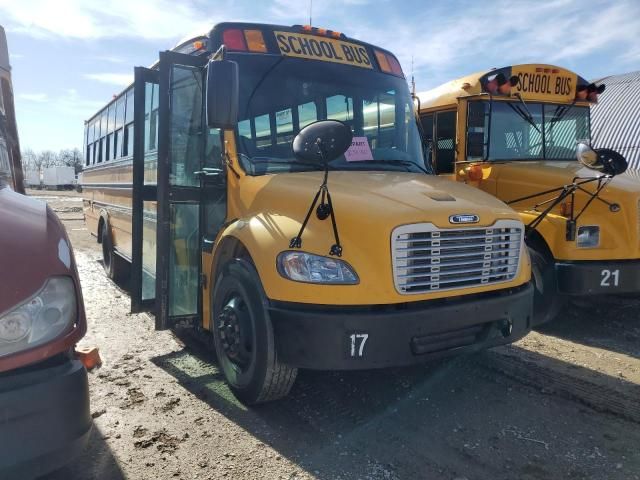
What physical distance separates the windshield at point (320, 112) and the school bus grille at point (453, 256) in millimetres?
1012

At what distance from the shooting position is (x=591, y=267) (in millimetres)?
5031

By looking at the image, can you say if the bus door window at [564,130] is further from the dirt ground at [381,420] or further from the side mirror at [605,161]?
the dirt ground at [381,420]

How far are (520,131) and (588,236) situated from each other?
164cm

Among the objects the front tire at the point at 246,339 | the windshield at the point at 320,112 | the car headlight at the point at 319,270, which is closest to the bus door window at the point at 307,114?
the windshield at the point at 320,112

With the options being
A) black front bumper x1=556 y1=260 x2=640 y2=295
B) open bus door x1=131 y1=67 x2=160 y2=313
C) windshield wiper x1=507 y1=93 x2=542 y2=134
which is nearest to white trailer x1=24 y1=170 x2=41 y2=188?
open bus door x1=131 y1=67 x2=160 y2=313

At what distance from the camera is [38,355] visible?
6.54ft

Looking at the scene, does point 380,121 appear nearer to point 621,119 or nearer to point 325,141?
point 325,141

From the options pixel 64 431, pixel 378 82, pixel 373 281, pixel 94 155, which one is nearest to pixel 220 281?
pixel 373 281

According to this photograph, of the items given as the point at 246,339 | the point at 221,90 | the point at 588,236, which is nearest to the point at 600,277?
the point at 588,236

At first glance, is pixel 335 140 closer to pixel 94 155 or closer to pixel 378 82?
pixel 378 82

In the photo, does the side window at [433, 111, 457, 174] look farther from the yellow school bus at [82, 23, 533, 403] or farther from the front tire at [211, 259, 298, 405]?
the front tire at [211, 259, 298, 405]

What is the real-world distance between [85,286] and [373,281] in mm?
5996

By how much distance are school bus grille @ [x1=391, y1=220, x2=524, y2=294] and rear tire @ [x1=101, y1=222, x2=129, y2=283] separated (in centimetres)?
539

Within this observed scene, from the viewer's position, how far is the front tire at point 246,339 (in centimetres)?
329
